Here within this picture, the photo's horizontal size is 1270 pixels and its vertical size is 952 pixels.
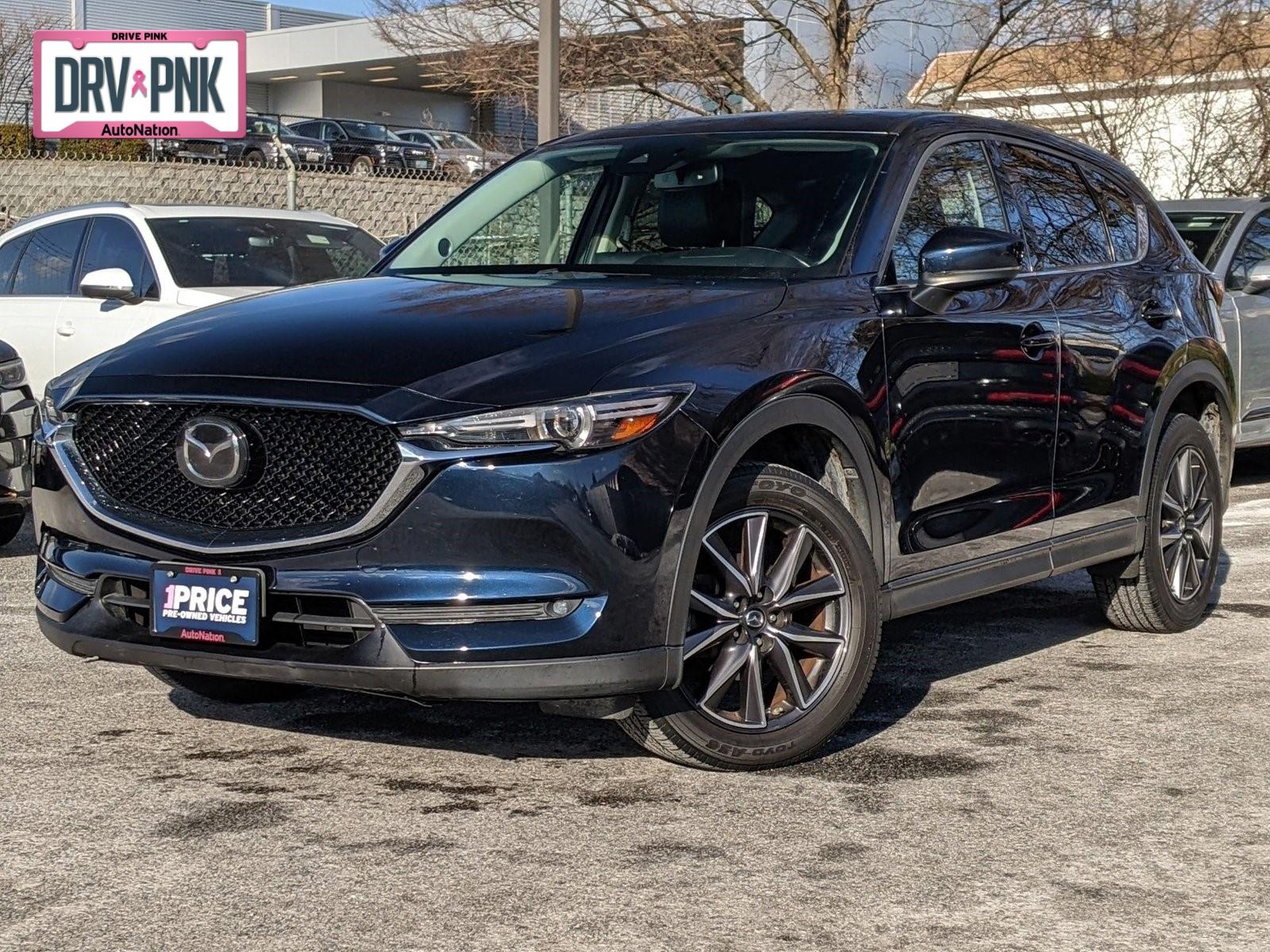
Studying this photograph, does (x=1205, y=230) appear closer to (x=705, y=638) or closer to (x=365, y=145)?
(x=705, y=638)

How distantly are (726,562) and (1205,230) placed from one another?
769 centimetres

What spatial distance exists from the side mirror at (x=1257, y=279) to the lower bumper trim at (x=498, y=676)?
691cm

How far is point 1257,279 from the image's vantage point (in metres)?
10.2

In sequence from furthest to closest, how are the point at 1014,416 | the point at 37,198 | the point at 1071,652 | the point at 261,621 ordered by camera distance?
1. the point at 37,198
2. the point at 1071,652
3. the point at 1014,416
4. the point at 261,621

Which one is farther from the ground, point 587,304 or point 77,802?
point 587,304

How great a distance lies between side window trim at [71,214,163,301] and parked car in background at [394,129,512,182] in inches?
555

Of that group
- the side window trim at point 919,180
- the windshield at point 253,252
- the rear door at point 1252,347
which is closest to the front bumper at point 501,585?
the side window trim at point 919,180

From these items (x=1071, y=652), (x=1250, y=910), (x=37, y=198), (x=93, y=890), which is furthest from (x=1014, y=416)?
(x=37, y=198)

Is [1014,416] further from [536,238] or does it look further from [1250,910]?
[1250,910]

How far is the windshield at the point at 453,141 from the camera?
37.1 meters

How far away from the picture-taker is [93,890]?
150 inches

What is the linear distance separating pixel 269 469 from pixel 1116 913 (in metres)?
2.15

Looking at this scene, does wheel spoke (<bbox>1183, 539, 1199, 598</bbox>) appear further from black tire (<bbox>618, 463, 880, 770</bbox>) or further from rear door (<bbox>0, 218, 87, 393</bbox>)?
rear door (<bbox>0, 218, 87, 393</bbox>)

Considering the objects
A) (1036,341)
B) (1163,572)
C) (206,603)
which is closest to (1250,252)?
(1163,572)
